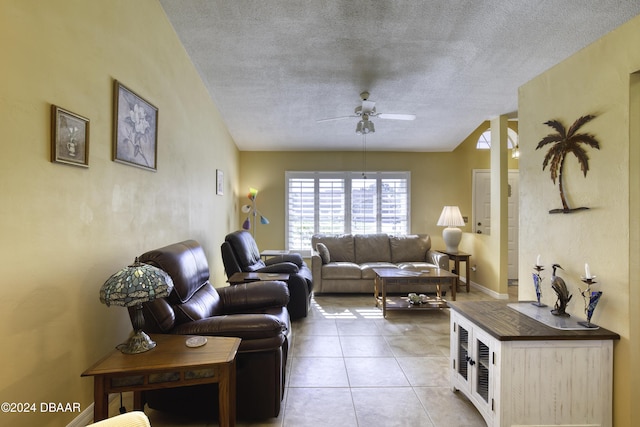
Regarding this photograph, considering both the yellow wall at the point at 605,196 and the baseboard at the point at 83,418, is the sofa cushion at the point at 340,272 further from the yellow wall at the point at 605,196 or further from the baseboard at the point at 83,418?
the baseboard at the point at 83,418

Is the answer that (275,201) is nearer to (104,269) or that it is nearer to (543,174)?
(104,269)

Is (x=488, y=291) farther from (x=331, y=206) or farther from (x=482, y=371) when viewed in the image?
(x=482, y=371)

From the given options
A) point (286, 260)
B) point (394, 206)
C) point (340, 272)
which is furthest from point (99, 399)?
point (394, 206)

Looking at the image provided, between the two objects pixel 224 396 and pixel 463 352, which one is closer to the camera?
pixel 224 396

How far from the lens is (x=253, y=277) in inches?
138

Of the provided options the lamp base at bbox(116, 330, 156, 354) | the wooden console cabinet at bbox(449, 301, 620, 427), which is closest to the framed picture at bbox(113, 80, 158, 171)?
the lamp base at bbox(116, 330, 156, 354)

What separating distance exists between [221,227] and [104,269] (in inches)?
116

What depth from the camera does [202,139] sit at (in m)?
4.09

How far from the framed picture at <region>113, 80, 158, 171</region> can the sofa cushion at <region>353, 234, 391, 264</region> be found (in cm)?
378

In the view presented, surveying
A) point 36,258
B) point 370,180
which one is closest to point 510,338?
point 36,258

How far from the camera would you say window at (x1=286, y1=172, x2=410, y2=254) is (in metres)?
6.30

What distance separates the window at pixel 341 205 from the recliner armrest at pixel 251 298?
3.58m

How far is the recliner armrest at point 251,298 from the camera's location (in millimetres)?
2666

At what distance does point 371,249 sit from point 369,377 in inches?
130
